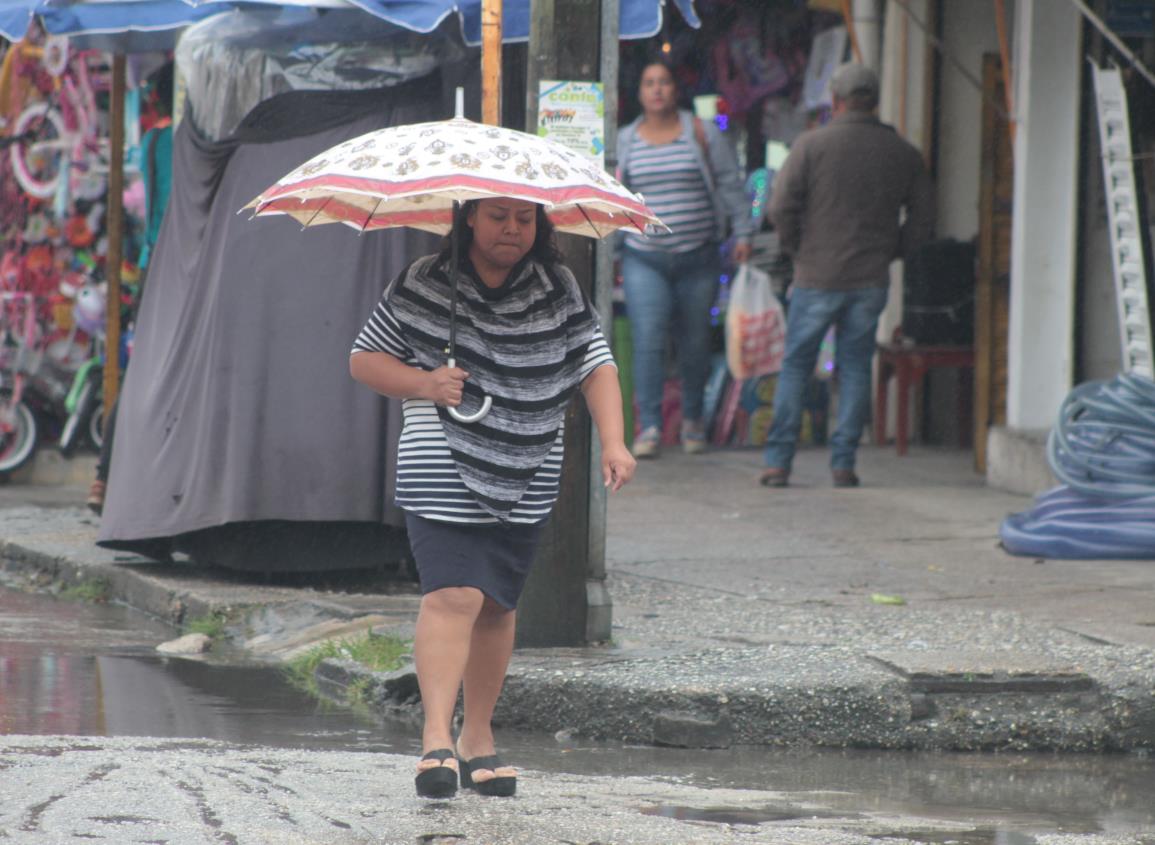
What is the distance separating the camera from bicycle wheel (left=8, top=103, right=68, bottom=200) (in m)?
12.2

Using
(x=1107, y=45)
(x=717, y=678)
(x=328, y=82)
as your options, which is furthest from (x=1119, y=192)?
(x=717, y=678)

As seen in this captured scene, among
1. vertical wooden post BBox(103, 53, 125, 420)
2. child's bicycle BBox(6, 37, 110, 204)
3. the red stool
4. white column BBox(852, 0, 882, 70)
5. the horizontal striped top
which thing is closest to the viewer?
vertical wooden post BBox(103, 53, 125, 420)

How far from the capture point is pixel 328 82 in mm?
7668

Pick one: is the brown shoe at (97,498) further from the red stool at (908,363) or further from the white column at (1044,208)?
the red stool at (908,363)

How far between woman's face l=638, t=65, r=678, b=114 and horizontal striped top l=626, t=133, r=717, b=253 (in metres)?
0.24

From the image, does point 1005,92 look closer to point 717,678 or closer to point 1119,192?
point 1119,192

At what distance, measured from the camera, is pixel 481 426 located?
4781 millimetres

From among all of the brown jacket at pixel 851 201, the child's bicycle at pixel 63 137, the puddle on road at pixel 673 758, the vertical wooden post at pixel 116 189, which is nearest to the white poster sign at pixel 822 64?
the brown jacket at pixel 851 201

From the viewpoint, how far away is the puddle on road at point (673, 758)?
4.89 metres

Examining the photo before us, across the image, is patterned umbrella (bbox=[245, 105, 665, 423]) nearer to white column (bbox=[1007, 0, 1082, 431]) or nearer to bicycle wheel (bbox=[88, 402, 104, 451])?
white column (bbox=[1007, 0, 1082, 431])

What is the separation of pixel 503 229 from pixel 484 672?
3.57 ft

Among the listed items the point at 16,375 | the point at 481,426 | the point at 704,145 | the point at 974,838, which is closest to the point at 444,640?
the point at 481,426

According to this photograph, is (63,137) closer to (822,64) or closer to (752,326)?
(752,326)

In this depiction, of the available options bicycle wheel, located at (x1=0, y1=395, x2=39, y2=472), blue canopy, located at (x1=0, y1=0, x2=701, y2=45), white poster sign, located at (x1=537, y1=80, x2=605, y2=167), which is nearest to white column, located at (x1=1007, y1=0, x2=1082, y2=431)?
blue canopy, located at (x1=0, y1=0, x2=701, y2=45)
